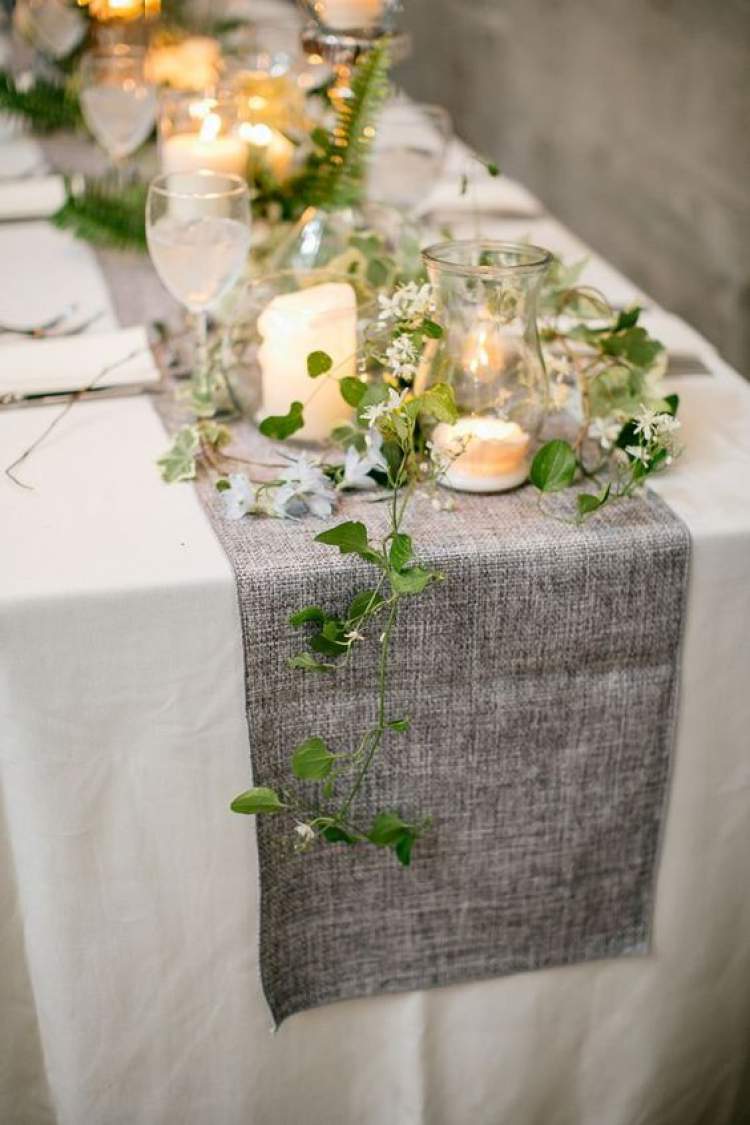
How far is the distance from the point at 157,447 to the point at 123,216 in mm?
573

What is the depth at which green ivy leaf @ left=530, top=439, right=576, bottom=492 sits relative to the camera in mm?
991

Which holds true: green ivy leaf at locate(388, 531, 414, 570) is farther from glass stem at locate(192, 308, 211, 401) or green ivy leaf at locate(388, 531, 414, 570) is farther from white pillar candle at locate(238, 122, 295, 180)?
white pillar candle at locate(238, 122, 295, 180)

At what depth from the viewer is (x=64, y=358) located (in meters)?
1.25

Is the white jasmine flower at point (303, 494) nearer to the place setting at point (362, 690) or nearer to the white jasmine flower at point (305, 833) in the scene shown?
the place setting at point (362, 690)

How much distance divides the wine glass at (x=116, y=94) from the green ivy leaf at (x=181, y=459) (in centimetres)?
83

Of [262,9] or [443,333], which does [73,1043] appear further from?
[262,9]

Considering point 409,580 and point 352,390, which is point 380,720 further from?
point 352,390

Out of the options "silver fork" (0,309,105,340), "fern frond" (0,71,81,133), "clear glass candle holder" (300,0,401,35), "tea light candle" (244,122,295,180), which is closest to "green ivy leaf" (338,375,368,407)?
"silver fork" (0,309,105,340)

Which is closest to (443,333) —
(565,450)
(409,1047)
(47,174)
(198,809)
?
(565,450)

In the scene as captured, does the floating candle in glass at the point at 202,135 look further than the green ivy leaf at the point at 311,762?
Yes

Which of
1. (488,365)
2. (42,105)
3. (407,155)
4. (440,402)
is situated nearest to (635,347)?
(488,365)

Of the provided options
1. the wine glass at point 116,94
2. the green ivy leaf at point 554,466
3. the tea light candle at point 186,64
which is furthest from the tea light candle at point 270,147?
the green ivy leaf at point 554,466

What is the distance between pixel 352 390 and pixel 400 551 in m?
0.17

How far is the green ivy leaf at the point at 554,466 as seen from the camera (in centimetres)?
99
